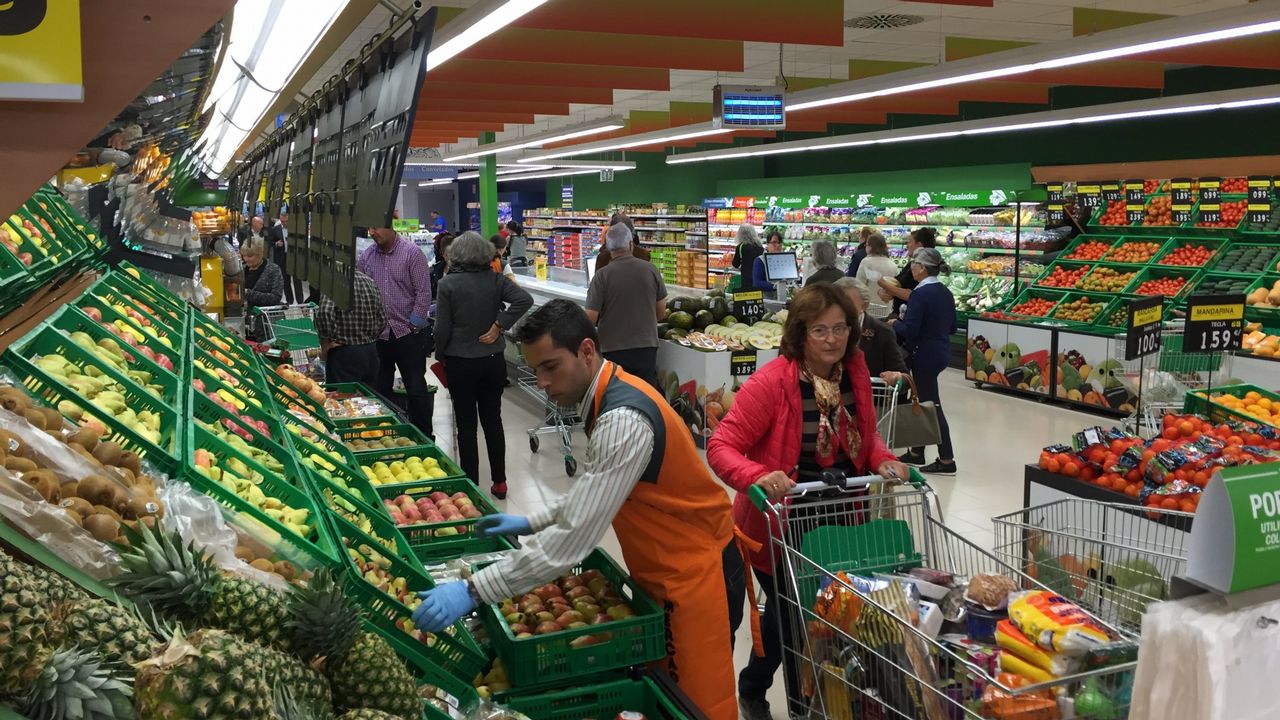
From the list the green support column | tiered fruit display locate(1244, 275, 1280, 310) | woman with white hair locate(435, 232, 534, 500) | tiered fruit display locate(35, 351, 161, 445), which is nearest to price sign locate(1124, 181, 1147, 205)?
tiered fruit display locate(1244, 275, 1280, 310)

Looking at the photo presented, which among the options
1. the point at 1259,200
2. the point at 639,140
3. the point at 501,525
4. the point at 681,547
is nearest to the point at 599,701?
the point at 681,547

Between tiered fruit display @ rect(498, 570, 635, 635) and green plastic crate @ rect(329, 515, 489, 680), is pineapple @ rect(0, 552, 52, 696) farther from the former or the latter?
tiered fruit display @ rect(498, 570, 635, 635)

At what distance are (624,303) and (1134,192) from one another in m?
7.03

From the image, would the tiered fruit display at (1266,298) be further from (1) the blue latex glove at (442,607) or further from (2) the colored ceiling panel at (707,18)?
(1) the blue latex glove at (442,607)

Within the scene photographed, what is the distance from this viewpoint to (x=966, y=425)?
8.56 m

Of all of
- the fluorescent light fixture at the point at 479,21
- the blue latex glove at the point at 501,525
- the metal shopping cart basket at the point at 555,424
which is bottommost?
the metal shopping cart basket at the point at 555,424

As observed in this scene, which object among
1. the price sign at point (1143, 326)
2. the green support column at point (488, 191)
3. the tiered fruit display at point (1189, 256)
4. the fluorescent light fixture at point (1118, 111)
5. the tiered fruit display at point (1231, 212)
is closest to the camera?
the price sign at point (1143, 326)

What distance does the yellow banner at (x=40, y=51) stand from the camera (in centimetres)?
140

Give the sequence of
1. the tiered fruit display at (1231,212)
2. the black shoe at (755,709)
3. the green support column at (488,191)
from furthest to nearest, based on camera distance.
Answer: the green support column at (488,191), the tiered fruit display at (1231,212), the black shoe at (755,709)

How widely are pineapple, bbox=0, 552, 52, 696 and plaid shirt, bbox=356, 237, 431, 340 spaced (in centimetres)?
538

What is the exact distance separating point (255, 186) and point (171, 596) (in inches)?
459

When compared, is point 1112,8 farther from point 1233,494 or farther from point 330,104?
point 1233,494

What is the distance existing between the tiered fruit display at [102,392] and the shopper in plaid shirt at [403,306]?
384 cm

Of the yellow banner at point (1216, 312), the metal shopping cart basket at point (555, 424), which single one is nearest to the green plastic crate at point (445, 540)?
the metal shopping cart basket at point (555, 424)
